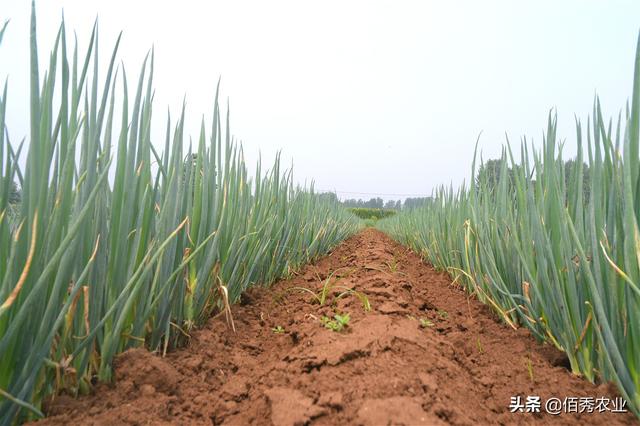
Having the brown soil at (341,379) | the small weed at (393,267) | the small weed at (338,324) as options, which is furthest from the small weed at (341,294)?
the small weed at (393,267)

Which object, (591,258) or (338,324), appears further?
(338,324)

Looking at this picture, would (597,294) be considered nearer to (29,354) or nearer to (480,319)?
(480,319)

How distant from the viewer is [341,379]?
942mm

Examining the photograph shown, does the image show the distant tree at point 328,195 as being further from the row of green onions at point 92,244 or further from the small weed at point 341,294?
the row of green onions at point 92,244

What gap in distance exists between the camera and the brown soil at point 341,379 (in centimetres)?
78

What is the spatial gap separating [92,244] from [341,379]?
0.62 meters

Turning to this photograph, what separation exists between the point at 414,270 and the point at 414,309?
173 centimetres

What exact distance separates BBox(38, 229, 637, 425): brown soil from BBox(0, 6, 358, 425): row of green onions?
0.08 m

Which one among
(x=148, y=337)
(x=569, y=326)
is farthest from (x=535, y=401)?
(x=148, y=337)

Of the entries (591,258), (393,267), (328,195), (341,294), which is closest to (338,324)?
(341,294)

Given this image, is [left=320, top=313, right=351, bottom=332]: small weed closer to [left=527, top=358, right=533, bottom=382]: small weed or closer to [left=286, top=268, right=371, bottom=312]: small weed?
[left=286, top=268, right=371, bottom=312]: small weed

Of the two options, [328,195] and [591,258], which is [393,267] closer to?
[591,258]

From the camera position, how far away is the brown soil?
0.78m

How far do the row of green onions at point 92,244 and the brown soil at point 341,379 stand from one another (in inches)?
3.1
